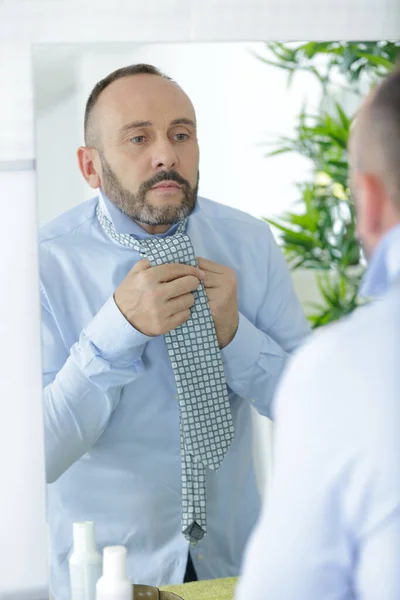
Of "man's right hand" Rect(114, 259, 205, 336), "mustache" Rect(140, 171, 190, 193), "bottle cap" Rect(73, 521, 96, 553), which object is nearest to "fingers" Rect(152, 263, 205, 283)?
"man's right hand" Rect(114, 259, 205, 336)

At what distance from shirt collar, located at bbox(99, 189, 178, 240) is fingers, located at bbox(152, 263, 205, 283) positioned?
0.17ft

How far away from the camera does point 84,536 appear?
3.68 feet

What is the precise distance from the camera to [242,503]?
1.16m

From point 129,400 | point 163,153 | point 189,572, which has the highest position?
point 163,153

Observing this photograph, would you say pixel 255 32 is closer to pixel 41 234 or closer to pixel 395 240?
pixel 41 234

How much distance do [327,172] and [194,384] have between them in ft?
1.20

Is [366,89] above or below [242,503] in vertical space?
above

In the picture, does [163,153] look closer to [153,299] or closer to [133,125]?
[133,125]

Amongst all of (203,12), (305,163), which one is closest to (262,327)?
(305,163)

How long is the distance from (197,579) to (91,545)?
17 centimetres

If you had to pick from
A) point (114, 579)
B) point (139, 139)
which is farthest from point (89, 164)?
point (114, 579)

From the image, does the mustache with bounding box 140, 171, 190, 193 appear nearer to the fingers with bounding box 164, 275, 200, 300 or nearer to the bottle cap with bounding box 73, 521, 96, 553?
the fingers with bounding box 164, 275, 200, 300

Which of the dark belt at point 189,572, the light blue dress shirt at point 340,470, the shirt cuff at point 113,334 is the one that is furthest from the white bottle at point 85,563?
the light blue dress shirt at point 340,470

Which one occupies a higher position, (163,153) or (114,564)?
(163,153)
